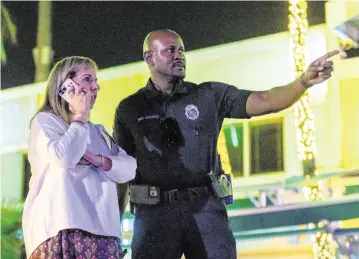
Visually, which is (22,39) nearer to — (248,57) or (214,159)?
(248,57)

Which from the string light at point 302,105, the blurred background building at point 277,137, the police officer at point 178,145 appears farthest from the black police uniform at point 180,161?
the string light at point 302,105

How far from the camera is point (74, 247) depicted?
1.53 meters

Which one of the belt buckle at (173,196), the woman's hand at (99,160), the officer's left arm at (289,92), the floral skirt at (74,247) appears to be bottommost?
the floral skirt at (74,247)

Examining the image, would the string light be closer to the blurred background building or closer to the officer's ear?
the blurred background building

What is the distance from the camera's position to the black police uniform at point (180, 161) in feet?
6.25

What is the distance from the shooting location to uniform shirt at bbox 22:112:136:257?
153cm

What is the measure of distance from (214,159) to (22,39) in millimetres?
2809

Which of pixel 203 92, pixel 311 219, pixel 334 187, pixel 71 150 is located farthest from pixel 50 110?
pixel 334 187

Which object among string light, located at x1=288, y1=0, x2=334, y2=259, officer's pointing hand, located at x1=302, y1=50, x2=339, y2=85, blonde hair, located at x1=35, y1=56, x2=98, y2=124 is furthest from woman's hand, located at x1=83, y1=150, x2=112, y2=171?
string light, located at x1=288, y1=0, x2=334, y2=259

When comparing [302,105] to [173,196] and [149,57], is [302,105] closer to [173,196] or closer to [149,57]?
[149,57]

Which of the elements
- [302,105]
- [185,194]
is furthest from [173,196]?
[302,105]

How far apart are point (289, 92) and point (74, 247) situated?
0.80 m

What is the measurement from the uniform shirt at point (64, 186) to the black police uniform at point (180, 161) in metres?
0.30

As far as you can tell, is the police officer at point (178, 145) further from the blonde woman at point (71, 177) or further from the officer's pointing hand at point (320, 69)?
the blonde woman at point (71, 177)
